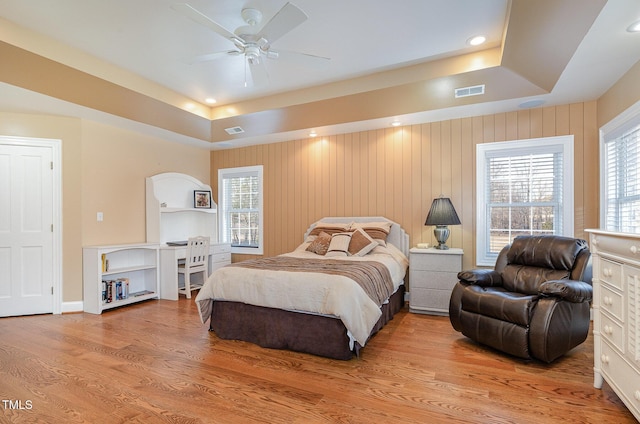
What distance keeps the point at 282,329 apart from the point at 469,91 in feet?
10.4

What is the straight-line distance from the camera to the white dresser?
177 centimetres

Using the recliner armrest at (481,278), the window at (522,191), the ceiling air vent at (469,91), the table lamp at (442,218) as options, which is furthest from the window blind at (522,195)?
the recliner armrest at (481,278)

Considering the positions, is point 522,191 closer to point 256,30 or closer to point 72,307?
point 256,30

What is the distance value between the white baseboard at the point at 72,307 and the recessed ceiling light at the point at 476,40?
5411 mm

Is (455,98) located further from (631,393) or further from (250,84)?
(631,393)

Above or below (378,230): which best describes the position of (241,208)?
above

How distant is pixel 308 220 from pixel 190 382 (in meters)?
3.32

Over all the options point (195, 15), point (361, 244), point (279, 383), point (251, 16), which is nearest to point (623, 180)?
point (361, 244)

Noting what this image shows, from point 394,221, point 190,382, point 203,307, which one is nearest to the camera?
point 190,382

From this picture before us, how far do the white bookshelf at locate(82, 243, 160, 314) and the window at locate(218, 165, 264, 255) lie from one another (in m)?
1.49

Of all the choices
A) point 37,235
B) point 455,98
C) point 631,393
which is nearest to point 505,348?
point 631,393

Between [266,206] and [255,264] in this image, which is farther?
[266,206]

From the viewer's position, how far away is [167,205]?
530cm

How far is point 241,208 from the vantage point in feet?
20.1
